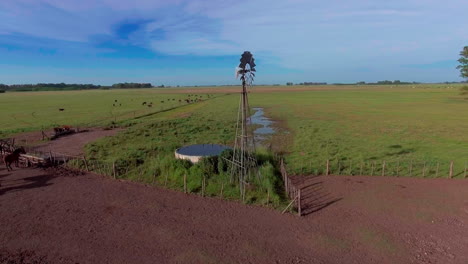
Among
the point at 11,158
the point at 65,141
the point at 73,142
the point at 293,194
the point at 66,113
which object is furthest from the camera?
the point at 66,113

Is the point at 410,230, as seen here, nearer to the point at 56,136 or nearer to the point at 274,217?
the point at 274,217

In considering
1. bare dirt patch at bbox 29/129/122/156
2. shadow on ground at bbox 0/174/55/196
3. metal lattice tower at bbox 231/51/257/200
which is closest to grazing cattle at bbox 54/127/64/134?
bare dirt patch at bbox 29/129/122/156

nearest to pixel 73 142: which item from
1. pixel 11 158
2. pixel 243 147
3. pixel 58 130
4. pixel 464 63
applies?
pixel 58 130

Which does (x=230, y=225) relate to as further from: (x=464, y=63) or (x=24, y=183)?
(x=464, y=63)

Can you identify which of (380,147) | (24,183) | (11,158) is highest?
(11,158)

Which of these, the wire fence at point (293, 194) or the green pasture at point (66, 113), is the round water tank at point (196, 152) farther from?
the green pasture at point (66, 113)

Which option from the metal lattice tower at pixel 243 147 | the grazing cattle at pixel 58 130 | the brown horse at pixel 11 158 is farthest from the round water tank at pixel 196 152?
the grazing cattle at pixel 58 130

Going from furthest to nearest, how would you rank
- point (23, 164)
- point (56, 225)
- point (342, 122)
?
point (342, 122), point (23, 164), point (56, 225)

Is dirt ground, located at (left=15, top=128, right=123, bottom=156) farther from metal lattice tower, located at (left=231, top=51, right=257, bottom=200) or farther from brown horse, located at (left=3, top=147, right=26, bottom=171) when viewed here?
metal lattice tower, located at (left=231, top=51, right=257, bottom=200)

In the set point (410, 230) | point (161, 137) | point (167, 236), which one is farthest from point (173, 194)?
point (161, 137)
